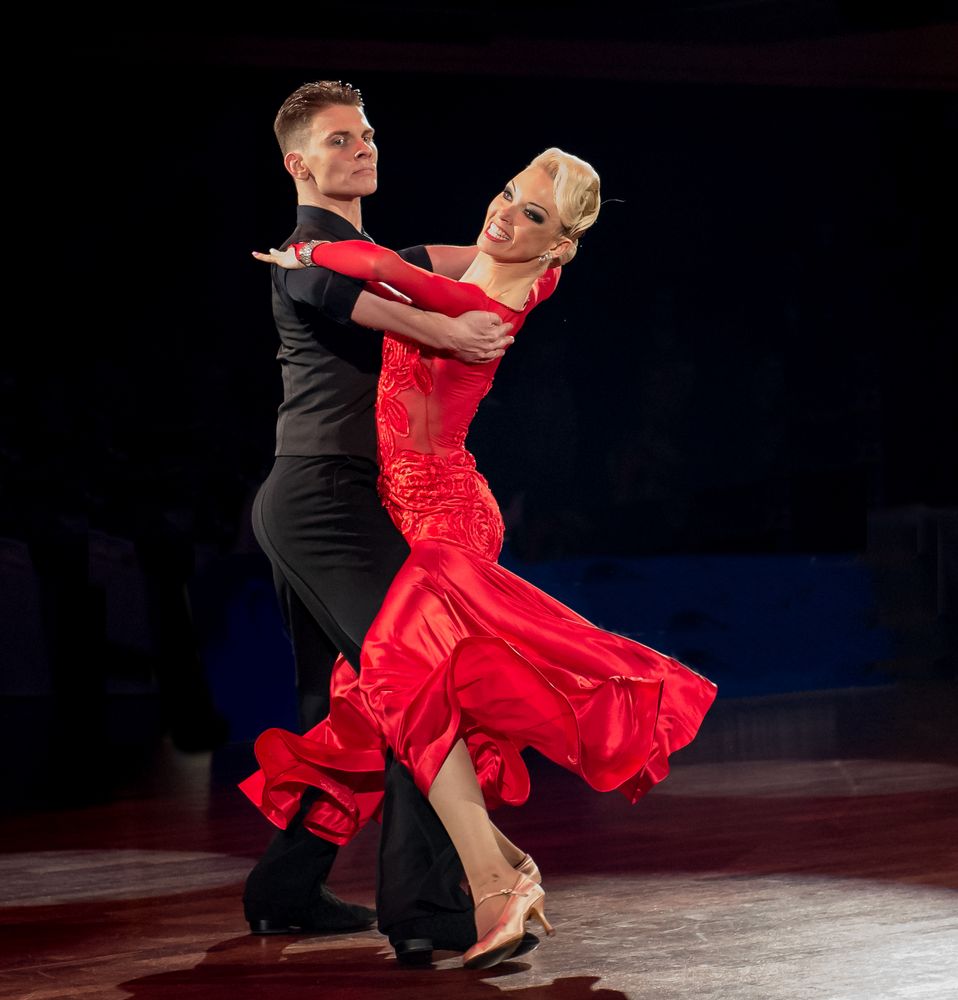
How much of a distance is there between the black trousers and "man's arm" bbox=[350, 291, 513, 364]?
10.5 inches

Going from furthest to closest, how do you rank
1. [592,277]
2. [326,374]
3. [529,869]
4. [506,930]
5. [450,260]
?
[592,277] < [450,260] < [326,374] < [529,869] < [506,930]

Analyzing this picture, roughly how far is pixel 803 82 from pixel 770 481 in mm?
1789

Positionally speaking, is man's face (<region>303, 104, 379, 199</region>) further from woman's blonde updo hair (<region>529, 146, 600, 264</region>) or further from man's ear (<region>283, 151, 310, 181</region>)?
woman's blonde updo hair (<region>529, 146, 600, 264</region>)

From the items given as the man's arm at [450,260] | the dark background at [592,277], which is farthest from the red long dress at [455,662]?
the dark background at [592,277]

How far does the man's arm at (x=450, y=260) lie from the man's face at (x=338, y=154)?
0.67 ft

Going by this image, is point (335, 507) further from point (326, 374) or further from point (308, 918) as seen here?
point (308, 918)

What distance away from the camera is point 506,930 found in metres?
2.24

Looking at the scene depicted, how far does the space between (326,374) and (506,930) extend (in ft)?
3.02

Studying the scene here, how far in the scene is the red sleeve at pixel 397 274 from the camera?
2277 mm

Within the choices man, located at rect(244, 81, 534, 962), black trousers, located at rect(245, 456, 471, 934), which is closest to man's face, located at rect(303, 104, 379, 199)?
man, located at rect(244, 81, 534, 962)

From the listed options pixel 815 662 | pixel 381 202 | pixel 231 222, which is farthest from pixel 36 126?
pixel 815 662

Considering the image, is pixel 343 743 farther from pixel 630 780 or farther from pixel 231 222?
pixel 231 222

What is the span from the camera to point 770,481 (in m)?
6.89

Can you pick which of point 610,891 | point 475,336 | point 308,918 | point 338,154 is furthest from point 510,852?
point 338,154
